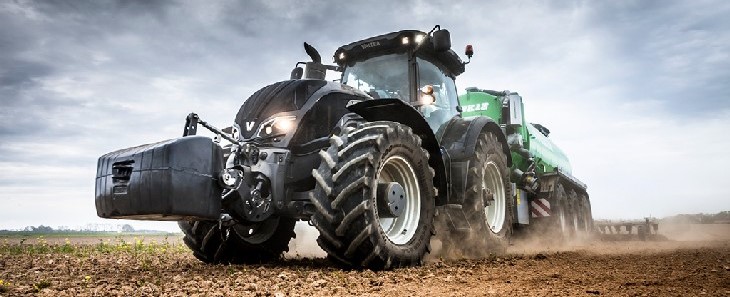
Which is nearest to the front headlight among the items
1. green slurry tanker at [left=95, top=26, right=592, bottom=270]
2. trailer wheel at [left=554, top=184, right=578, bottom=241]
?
green slurry tanker at [left=95, top=26, right=592, bottom=270]

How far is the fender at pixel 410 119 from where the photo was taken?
5371 millimetres

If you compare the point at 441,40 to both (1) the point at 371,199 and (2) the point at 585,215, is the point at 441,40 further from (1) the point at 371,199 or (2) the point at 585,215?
(2) the point at 585,215

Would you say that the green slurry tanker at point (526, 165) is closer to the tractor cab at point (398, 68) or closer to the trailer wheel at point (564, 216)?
the trailer wheel at point (564, 216)

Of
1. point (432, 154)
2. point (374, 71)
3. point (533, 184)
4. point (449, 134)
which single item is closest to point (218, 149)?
point (432, 154)

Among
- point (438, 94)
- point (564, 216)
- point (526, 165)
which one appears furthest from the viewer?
point (564, 216)

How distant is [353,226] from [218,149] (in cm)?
134

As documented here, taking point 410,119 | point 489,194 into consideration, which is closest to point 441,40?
point 410,119

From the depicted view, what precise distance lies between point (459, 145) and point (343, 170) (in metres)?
2.72

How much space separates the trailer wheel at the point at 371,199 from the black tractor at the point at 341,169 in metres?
0.01

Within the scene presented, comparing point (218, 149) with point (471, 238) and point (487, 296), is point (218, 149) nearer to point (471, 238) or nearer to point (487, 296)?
point (487, 296)

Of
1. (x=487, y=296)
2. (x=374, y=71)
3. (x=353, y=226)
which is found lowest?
(x=487, y=296)

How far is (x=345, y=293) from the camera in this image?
3588 millimetres

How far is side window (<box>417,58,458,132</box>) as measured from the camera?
275 inches

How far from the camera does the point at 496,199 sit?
26.3ft
